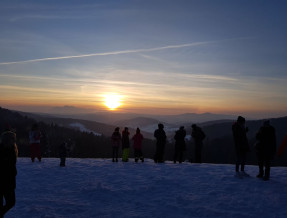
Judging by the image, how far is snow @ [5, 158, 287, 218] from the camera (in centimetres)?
792

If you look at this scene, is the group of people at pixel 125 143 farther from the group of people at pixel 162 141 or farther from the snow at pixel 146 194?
the snow at pixel 146 194

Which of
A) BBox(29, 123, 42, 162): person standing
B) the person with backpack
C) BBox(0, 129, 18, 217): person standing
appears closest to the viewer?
BBox(0, 129, 18, 217): person standing

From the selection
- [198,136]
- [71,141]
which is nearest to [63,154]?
[198,136]

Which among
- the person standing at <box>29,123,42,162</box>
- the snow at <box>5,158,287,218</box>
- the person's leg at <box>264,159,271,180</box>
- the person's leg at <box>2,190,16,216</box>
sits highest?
the person standing at <box>29,123,42,162</box>

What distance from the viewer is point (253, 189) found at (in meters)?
9.81

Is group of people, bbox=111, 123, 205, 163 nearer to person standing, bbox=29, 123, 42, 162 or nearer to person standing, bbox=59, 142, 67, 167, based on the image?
person standing, bbox=59, 142, 67, 167

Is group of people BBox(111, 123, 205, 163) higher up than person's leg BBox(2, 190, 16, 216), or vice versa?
group of people BBox(111, 123, 205, 163)

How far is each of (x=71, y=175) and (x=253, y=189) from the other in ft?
24.1

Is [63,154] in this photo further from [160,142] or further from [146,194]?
[146,194]

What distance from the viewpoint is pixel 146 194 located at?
9688 mm

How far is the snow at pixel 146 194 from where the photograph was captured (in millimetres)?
7922

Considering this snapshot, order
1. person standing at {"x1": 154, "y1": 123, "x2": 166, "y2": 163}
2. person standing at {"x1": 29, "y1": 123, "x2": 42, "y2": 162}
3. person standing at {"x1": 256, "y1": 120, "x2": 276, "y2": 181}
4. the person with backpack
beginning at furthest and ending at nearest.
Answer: person standing at {"x1": 154, "y1": 123, "x2": 166, "y2": 163} → the person with backpack → person standing at {"x1": 29, "y1": 123, "x2": 42, "y2": 162} → person standing at {"x1": 256, "y1": 120, "x2": 276, "y2": 181}

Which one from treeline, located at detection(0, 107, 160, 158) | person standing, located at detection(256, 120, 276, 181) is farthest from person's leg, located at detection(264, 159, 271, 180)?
treeline, located at detection(0, 107, 160, 158)

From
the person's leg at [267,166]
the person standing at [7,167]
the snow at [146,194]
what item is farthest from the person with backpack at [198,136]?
the person standing at [7,167]
